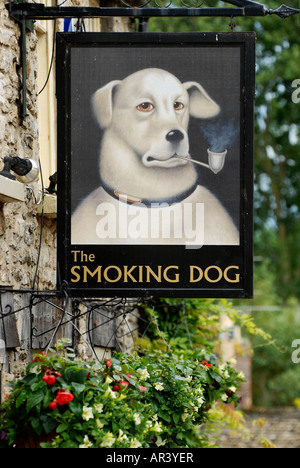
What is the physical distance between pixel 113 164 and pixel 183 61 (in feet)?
2.66

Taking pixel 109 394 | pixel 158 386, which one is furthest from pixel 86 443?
pixel 158 386

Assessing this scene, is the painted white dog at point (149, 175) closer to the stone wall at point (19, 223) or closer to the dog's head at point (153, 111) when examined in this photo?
the dog's head at point (153, 111)

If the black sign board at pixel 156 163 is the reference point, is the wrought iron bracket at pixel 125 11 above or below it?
above

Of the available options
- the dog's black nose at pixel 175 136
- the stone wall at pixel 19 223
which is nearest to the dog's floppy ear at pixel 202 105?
the dog's black nose at pixel 175 136

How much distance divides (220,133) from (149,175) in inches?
20.7

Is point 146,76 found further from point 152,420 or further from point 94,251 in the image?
point 152,420

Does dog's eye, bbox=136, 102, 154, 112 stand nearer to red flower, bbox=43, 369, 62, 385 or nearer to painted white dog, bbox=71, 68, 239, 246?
painted white dog, bbox=71, 68, 239, 246

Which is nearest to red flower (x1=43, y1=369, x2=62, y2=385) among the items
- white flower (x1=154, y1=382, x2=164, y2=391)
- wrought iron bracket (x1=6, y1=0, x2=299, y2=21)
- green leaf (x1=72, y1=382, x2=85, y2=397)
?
green leaf (x1=72, y1=382, x2=85, y2=397)

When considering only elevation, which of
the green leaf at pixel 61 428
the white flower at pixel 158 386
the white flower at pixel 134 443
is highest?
the white flower at pixel 158 386

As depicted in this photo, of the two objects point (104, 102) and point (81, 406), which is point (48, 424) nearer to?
point (81, 406)

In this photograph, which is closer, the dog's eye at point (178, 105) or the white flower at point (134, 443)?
the white flower at point (134, 443)

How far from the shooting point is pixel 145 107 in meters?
6.24

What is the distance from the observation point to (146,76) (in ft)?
20.3

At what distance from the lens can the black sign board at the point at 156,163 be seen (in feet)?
19.8
